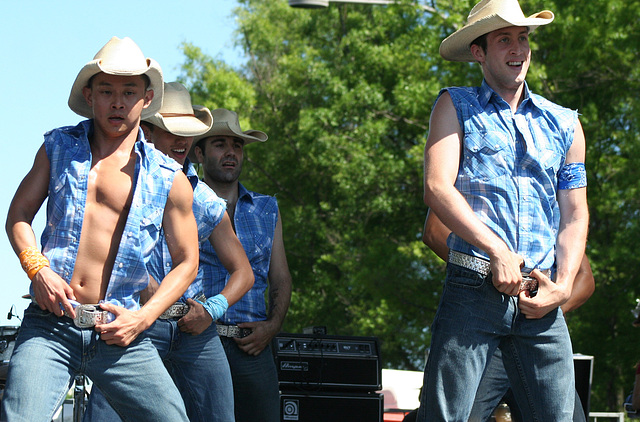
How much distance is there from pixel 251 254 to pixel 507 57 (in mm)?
2677

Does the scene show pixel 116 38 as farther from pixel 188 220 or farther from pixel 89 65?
pixel 188 220

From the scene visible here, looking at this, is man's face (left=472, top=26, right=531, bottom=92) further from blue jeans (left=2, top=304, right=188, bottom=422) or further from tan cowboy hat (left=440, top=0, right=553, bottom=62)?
blue jeans (left=2, top=304, right=188, bottom=422)

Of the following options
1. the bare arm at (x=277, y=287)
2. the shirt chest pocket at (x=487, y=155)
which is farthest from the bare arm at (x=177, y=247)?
the bare arm at (x=277, y=287)

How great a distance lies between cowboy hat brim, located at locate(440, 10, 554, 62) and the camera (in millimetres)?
4359

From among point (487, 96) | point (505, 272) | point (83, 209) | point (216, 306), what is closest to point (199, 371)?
point (216, 306)

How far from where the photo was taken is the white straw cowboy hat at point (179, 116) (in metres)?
6.24

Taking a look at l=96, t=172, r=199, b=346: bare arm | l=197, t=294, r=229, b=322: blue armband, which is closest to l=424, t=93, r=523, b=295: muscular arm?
l=96, t=172, r=199, b=346: bare arm

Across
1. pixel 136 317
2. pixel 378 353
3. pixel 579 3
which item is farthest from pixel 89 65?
pixel 579 3

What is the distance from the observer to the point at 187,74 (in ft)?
105

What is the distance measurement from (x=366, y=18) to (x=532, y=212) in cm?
2566

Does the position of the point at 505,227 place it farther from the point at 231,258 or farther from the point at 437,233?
the point at 231,258

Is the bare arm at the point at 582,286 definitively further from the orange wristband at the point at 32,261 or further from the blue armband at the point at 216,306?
the orange wristband at the point at 32,261

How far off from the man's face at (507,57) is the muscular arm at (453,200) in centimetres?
25

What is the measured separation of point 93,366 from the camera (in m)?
3.94
